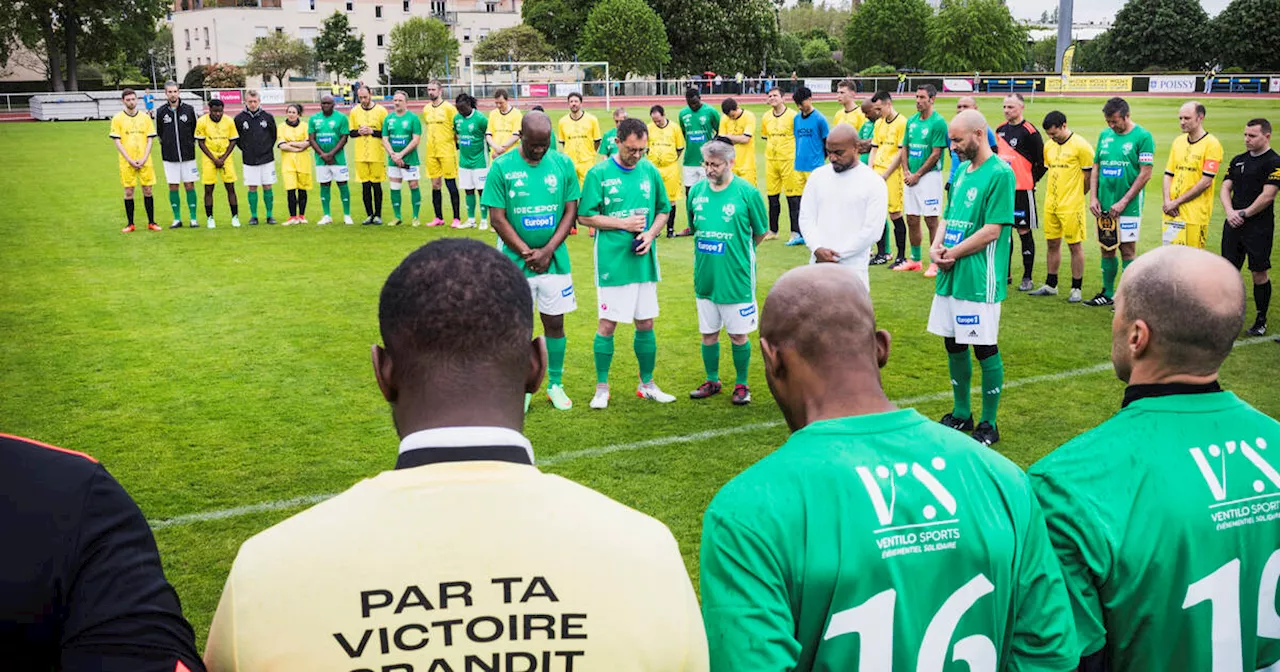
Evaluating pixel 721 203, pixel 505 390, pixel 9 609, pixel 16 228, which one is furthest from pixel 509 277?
pixel 16 228

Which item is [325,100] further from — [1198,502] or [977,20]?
[977,20]

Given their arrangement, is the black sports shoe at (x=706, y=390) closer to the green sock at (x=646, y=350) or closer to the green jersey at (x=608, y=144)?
the green sock at (x=646, y=350)

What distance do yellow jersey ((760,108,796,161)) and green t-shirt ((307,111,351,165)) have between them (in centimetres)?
747

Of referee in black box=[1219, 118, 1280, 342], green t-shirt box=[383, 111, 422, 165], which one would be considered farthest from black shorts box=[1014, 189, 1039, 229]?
green t-shirt box=[383, 111, 422, 165]

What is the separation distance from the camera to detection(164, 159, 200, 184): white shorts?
58.5 feet

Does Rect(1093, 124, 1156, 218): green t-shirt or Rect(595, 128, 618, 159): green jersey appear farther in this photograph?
Rect(595, 128, 618, 159): green jersey

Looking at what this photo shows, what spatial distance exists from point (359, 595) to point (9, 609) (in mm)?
572

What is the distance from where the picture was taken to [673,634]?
1873 mm

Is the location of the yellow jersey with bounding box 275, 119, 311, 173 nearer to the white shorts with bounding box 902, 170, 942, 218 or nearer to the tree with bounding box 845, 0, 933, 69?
the white shorts with bounding box 902, 170, 942, 218

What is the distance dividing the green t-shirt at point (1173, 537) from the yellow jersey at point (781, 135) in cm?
1440

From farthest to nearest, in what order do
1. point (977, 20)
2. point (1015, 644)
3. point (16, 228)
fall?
point (977, 20) < point (16, 228) < point (1015, 644)

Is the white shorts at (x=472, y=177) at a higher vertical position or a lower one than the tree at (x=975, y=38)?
lower

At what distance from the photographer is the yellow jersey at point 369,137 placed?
60.1 feet

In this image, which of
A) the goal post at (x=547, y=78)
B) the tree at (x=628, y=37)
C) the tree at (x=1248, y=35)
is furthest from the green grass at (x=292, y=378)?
the tree at (x=1248, y=35)
